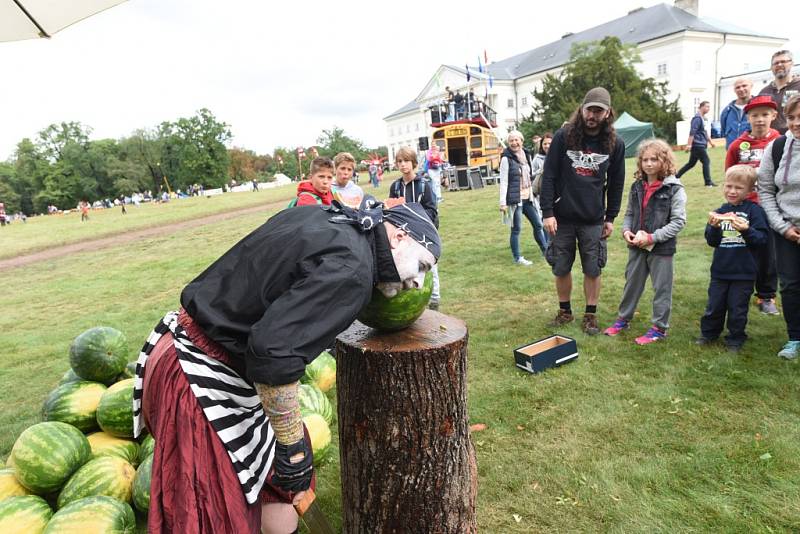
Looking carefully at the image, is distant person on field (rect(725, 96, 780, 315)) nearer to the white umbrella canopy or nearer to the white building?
the white umbrella canopy

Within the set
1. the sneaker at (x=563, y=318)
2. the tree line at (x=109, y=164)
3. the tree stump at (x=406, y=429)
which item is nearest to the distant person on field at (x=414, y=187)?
the sneaker at (x=563, y=318)

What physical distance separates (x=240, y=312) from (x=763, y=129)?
5838 millimetres

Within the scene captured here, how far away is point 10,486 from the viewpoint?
2.95 metres

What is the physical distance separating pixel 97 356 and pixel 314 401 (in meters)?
1.76

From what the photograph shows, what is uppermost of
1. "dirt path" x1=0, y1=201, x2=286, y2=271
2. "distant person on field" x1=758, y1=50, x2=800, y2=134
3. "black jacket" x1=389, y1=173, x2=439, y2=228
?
"distant person on field" x1=758, y1=50, x2=800, y2=134

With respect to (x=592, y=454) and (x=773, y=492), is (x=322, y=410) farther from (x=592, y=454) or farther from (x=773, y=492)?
(x=773, y=492)

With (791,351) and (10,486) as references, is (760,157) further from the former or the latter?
(10,486)

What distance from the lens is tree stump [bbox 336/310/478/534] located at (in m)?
2.26

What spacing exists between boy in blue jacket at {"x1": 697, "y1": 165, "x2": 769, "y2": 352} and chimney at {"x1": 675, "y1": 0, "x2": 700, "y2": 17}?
6878 centimetres

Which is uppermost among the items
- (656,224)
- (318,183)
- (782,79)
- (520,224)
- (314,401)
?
(782,79)

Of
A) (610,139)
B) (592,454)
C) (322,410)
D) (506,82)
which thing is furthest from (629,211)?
(506,82)

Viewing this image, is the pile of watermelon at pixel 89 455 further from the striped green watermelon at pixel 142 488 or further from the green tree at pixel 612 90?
the green tree at pixel 612 90

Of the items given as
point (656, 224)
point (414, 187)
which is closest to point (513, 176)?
point (414, 187)

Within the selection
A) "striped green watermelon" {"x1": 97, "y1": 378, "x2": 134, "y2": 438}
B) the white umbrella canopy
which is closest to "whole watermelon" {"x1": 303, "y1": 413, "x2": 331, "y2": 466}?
"striped green watermelon" {"x1": 97, "y1": 378, "x2": 134, "y2": 438}
